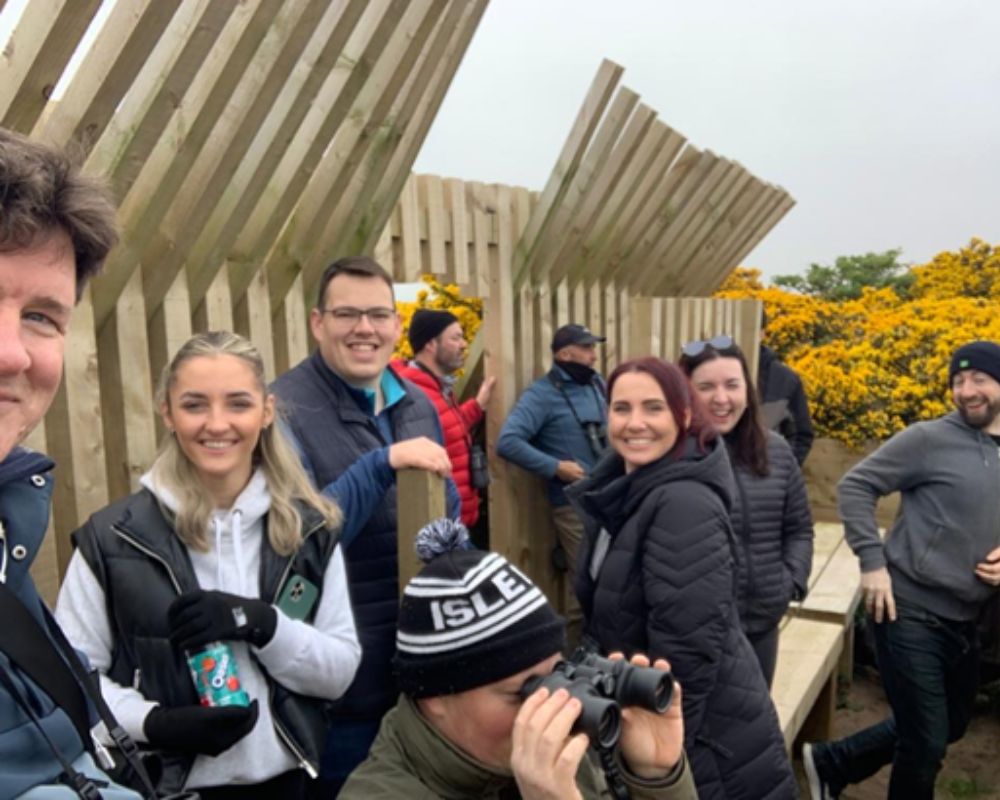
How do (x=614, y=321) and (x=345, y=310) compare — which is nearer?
(x=345, y=310)

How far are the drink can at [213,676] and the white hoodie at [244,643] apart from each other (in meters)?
0.04

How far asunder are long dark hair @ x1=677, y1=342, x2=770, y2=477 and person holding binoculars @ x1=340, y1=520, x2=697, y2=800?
5.49ft

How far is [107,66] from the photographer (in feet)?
6.23

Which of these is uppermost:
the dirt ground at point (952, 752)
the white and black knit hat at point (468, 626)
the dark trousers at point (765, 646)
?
the white and black knit hat at point (468, 626)

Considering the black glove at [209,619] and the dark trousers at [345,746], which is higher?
the black glove at [209,619]

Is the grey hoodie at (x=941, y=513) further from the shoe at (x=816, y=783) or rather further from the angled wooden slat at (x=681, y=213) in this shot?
the angled wooden slat at (x=681, y=213)

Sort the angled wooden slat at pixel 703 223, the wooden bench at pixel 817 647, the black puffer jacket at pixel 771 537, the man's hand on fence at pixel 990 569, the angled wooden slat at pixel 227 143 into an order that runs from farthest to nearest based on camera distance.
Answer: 1. the angled wooden slat at pixel 703 223
2. the wooden bench at pixel 817 647
3. the man's hand on fence at pixel 990 569
4. the black puffer jacket at pixel 771 537
5. the angled wooden slat at pixel 227 143

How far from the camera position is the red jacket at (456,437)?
4070 mm

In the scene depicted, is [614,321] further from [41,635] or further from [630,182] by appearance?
[41,635]

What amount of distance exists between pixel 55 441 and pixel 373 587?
881 mm

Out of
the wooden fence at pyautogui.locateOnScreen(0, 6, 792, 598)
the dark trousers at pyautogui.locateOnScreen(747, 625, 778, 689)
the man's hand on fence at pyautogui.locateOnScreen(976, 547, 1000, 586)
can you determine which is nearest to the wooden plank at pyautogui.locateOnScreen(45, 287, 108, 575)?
the wooden fence at pyautogui.locateOnScreen(0, 6, 792, 598)

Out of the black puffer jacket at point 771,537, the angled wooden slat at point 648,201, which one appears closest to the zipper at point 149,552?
the black puffer jacket at point 771,537

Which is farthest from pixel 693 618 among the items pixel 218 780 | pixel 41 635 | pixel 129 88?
pixel 129 88

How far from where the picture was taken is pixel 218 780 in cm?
165
